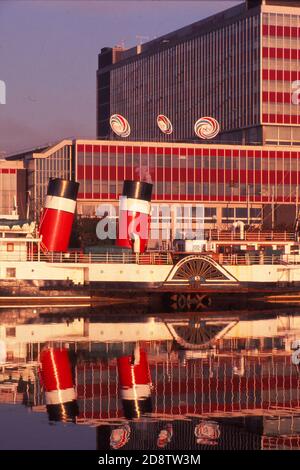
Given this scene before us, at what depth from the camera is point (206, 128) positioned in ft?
337

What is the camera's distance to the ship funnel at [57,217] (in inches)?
2847

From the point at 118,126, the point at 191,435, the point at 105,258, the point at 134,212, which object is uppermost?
the point at 118,126

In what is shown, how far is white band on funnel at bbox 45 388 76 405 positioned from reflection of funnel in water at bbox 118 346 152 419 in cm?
160

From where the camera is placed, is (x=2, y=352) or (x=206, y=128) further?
(x=206, y=128)

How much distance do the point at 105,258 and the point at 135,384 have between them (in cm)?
3391

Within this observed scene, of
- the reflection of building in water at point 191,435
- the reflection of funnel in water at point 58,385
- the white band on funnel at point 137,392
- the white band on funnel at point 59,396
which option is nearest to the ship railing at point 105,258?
the reflection of funnel in water at point 58,385

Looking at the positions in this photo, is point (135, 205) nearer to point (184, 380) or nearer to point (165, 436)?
point (184, 380)

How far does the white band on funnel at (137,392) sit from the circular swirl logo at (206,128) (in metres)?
65.4

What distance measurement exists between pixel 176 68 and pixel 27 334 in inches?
4720

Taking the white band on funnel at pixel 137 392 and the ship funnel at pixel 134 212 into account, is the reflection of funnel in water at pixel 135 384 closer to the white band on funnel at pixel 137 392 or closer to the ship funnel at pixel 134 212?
the white band on funnel at pixel 137 392

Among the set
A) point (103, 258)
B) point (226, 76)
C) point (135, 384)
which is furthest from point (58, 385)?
point (226, 76)

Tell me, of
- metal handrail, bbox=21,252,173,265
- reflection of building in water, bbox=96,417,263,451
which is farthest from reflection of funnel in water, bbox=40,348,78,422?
metal handrail, bbox=21,252,173,265

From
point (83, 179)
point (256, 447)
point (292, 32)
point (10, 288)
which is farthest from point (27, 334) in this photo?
point (292, 32)

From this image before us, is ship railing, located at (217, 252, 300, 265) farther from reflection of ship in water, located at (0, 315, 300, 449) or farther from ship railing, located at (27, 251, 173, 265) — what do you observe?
reflection of ship in water, located at (0, 315, 300, 449)
